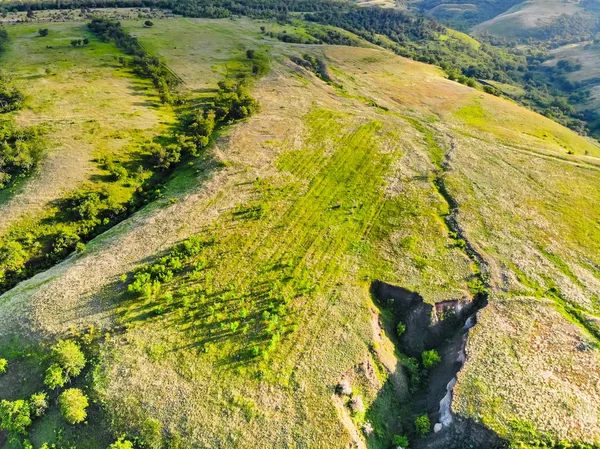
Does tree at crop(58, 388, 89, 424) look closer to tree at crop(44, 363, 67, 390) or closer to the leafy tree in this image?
tree at crop(44, 363, 67, 390)

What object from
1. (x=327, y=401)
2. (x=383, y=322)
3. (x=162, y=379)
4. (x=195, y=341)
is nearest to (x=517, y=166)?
(x=383, y=322)

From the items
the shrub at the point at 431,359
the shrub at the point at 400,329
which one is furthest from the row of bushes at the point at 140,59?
the shrub at the point at 431,359

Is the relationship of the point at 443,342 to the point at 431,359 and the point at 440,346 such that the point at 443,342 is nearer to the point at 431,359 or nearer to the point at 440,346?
the point at 440,346

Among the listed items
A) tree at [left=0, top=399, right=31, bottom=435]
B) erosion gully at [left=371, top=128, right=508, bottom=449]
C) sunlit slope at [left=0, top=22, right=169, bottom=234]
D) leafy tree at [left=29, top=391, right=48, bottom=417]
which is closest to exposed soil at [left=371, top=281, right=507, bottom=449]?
erosion gully at [left=371, top=128, right=508, bottom=449]

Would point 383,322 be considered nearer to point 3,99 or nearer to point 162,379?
point 162,379

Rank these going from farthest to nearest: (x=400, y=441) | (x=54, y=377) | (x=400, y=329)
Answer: (x=400, y=329), (x=54, y=377), (x=400, y=441)

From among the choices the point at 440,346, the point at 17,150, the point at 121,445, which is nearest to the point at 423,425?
the point at 440,346
